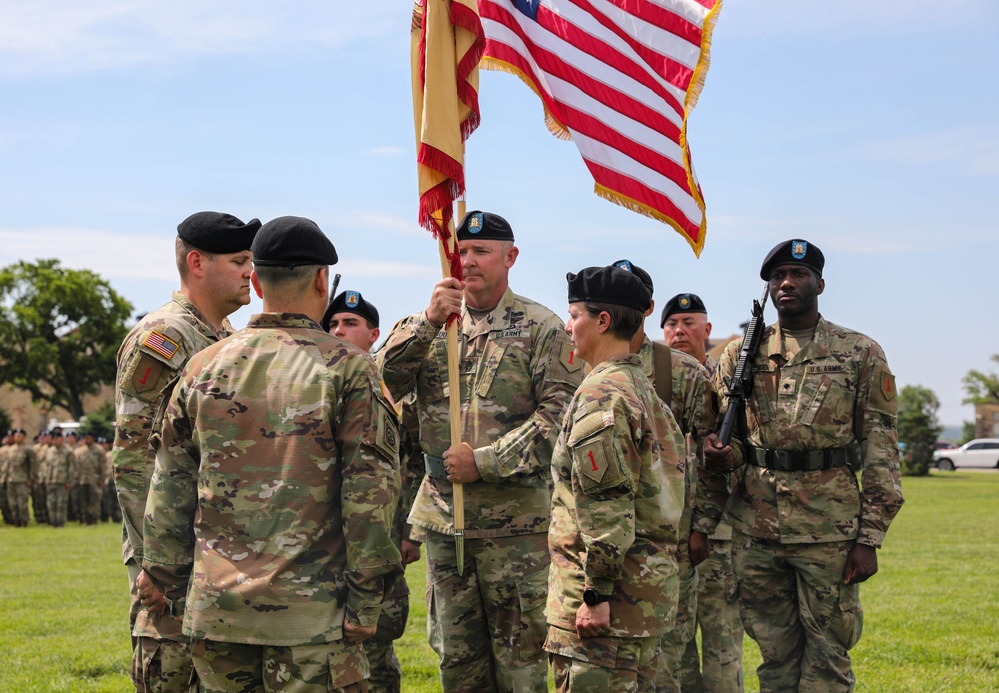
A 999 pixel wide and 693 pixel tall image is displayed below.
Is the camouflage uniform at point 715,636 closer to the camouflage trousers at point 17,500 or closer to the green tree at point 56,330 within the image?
the camouflage trousers at point 17,500

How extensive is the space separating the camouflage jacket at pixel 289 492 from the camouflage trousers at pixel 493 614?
193 centimetres

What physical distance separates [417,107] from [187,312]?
73.4 inches

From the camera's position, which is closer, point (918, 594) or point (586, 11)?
point (586, 11)

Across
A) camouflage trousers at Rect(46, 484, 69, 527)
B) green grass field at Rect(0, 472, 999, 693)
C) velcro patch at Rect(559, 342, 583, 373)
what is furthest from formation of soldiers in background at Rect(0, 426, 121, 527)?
velcro patch at Rect(559, 342, 583, 373)

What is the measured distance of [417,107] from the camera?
18.9 ft

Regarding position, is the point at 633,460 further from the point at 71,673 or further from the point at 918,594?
the point at 918,594

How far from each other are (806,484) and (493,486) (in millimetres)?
1943

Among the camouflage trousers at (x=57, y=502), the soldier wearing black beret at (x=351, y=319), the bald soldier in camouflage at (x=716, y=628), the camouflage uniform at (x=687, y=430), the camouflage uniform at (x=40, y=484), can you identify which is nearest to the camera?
the camouflage uniform at (x=687, y=430)

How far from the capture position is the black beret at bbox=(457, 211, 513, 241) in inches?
236

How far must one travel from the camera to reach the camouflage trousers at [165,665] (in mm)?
4379

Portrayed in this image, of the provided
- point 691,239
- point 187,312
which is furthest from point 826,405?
point 187,312

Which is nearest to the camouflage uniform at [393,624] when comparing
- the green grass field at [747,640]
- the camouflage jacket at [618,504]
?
the green grass field at [747,640]

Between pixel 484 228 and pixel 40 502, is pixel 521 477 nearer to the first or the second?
pixel 484 228

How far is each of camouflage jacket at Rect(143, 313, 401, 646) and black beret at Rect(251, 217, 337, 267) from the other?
0.29 meters
